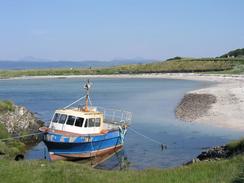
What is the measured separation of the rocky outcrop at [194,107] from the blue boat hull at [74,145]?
1842 cm

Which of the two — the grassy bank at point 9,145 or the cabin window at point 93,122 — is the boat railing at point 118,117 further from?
the grassy bank at point 9,145

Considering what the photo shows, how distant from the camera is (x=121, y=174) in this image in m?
16.3

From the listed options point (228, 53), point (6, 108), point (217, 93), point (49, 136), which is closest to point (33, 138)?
point (6, 108)

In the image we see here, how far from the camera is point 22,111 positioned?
130ft

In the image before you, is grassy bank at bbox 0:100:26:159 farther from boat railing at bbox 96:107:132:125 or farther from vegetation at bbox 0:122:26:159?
boat railing at bbox 96:107:132:125

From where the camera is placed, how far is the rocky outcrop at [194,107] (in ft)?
163

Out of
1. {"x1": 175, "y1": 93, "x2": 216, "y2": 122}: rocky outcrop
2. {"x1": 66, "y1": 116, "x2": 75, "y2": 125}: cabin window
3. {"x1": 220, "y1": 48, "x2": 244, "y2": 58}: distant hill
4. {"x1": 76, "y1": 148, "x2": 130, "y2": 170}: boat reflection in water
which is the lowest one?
{"x1": 76, "y1": 148, "x2": 130, "y2": 170}: boat reflection in water

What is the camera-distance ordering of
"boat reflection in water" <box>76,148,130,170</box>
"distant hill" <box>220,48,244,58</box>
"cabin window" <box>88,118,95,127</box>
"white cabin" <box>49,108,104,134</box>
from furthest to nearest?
"distant hill" <box>220,48,244,58</box> → "cabin window" <box>88,118,95,127</box> → "white cabin" <box>49,108,104,134</box> → "boat reflection in water" <box>76,148,130,170</box>

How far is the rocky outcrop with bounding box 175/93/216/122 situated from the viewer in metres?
49.8

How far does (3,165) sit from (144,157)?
15.9 meters

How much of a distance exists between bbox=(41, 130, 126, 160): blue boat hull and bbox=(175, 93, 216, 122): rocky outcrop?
18416mm

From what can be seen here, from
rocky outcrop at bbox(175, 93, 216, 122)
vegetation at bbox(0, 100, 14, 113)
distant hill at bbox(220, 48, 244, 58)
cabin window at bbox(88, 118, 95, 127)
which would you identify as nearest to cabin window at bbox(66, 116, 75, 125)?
cabin window at bbox(88, 118, 95, 127)

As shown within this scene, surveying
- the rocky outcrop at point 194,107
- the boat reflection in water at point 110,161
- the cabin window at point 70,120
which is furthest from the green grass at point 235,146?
the rocky outcrop at point 194,107

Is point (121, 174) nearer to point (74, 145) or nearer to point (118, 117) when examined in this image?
point (74, 145)
